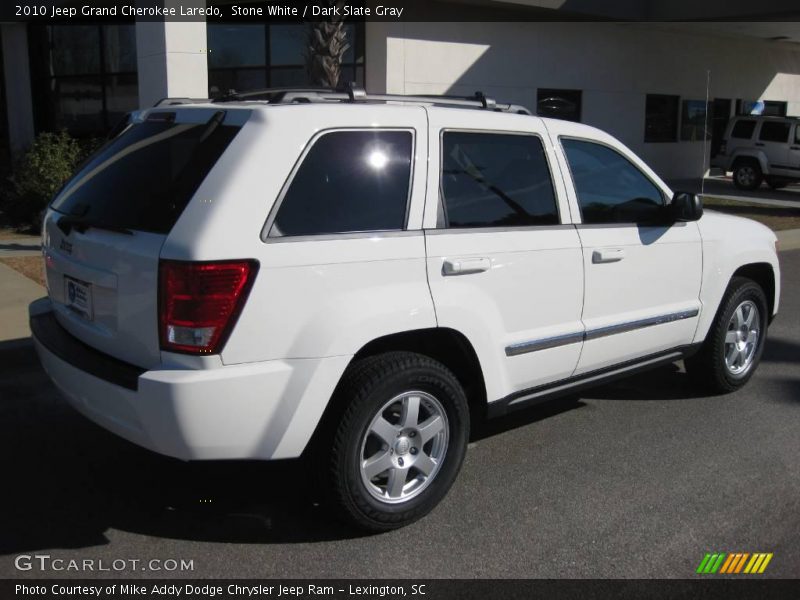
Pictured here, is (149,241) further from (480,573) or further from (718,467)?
(718,467)

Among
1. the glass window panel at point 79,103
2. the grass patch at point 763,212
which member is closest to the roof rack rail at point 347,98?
the grass patch at point 763,212

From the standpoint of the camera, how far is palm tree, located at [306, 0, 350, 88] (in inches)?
439

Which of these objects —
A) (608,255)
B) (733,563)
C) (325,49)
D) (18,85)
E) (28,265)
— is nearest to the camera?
(733,563)

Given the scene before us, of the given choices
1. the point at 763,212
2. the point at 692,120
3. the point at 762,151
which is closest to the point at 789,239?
the point at 763,212

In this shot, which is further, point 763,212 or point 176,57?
point 763,212

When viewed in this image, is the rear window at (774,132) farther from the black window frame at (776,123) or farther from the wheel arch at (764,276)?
the wheel arch at (764,276)

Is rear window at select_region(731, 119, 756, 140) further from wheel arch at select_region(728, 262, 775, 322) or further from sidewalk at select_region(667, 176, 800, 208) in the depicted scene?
wheel arch at select_region(728, 262, 775, 322)

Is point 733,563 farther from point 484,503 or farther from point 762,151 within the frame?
point 762,151

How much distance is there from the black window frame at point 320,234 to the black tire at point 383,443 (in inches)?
21.5

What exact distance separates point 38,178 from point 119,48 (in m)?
7.70

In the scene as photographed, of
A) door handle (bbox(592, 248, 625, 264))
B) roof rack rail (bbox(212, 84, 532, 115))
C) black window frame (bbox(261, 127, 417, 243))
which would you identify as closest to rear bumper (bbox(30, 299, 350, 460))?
black window frame (bbox(261, 127, 417, 243))

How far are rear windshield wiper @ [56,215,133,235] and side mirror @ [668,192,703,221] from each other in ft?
10.2

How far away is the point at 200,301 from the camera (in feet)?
10.4

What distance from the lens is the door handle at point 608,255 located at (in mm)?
4438
